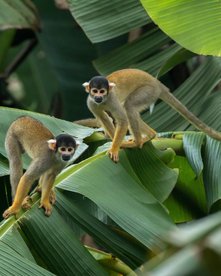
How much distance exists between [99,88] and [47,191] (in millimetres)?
918

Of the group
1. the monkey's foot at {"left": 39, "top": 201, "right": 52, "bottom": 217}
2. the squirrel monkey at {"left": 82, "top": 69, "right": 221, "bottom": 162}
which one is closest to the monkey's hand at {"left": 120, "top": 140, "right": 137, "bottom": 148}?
the squirrel monkey at {"left": 82, "top": 69, "right": 221, "bottom": 162}

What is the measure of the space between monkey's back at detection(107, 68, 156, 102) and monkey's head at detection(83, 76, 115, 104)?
0.28 metres

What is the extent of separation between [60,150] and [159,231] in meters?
0.71

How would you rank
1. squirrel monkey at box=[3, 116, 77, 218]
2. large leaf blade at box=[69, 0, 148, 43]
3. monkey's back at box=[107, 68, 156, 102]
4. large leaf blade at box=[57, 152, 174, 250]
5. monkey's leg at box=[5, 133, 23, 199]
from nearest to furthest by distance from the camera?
1. large leaf blade at box=[57, 152, 174, 250]
2. squirrel monkey at box=[3, 116, 77, 218]
3. monkey's leg at box=[5, 133, 23, 199]
4. monkey's back at box=[107, 68, 156, 102]
5. large leaf blade at box=[69, 0, 148, 43]

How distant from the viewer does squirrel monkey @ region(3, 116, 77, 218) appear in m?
3.04

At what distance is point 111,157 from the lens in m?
3.25

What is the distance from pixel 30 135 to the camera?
130 inches

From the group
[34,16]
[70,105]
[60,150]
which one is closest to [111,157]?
[60,150]

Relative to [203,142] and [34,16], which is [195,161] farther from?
[34,16]

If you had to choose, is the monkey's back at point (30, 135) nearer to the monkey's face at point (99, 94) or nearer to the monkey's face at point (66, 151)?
the monkey's face at point (66, 151)

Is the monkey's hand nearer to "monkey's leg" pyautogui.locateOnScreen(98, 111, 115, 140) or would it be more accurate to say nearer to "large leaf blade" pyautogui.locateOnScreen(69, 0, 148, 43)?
"monkey's leg" pyautogui.locateOnScreen(98, 111, 115, 140)

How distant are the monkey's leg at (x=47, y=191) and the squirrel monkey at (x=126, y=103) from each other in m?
0.47

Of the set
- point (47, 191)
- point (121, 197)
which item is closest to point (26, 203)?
point (47, 191)

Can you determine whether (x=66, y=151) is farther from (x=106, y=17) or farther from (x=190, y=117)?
(x=106, y=17)
